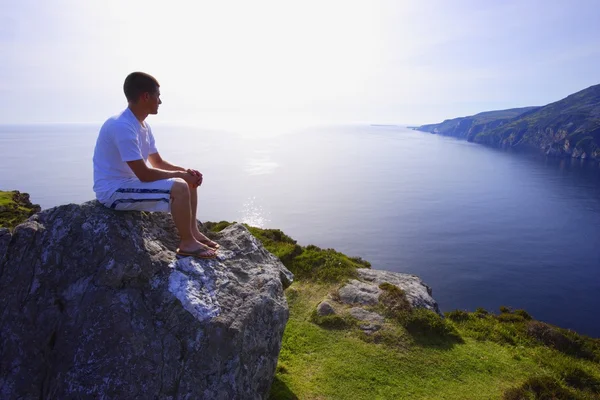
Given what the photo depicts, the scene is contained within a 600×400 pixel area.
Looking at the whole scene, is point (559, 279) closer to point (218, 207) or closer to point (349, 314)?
point (349, 314)

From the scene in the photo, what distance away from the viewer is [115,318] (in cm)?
609

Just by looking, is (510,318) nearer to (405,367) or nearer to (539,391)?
(539,391)

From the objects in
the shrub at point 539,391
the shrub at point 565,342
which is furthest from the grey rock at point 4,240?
the shrub at point 565,342

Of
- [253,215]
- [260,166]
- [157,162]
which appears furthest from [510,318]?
[260,166]

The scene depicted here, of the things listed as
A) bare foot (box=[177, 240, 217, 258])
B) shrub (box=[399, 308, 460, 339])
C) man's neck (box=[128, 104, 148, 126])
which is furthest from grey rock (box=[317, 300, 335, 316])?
man's neck (box=[128, 104, 148, 126])

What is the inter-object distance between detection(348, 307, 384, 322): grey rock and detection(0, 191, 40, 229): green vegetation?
43070 mm

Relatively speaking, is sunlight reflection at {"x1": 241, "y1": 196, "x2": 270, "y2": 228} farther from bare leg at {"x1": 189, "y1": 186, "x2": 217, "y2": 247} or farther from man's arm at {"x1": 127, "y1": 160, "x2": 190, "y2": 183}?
man's arm at {"x1": 127, "y1": 160, "x2": 190, "y2": 183}

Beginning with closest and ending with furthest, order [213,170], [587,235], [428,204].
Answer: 1. [587,235]
2. [428,204]
3. [213,170]

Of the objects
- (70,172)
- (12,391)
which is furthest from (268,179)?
(12,391)

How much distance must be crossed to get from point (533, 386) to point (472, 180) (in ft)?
440

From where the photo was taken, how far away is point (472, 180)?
5167 inches

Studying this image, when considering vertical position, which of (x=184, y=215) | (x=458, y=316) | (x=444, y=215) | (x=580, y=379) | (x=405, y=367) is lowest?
(x=444, y=215)

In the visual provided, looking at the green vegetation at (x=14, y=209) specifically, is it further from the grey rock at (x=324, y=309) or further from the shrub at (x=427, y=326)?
the shrub at (x=427, y=326)

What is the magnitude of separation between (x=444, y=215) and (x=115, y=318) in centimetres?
9226
